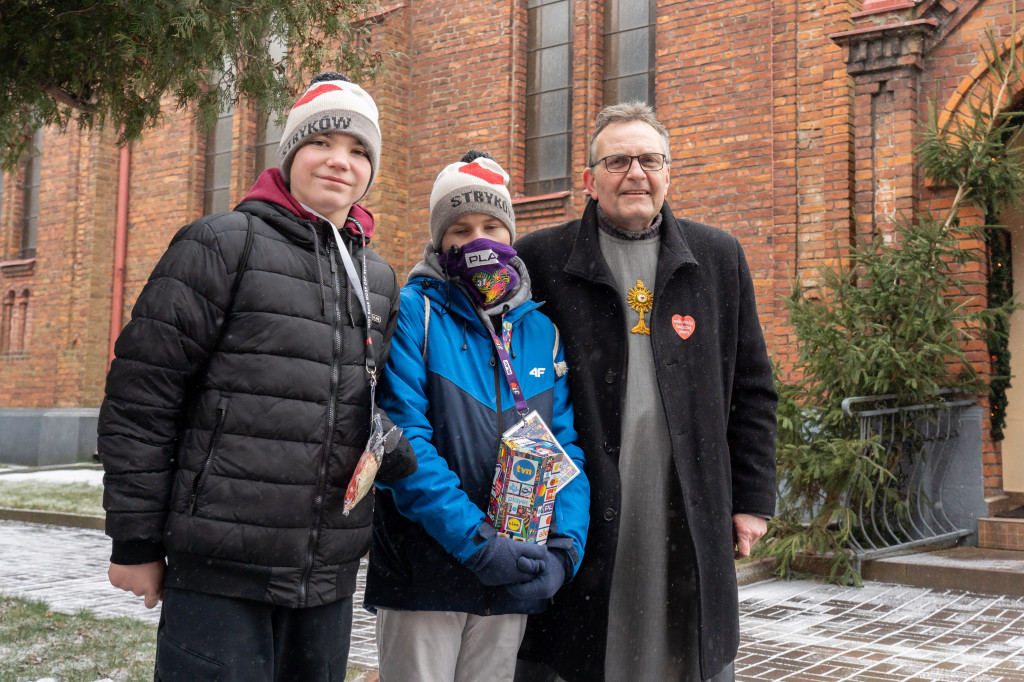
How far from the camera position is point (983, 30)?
815cm

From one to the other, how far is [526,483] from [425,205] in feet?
32.7

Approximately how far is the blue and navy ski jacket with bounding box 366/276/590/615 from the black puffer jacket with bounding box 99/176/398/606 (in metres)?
0.14

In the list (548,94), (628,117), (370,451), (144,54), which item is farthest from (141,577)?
(548,94)

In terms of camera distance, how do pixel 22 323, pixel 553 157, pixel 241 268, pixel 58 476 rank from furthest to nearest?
pixel 22 323, pixel 58 476, pixel 553 157, pixel 241 268

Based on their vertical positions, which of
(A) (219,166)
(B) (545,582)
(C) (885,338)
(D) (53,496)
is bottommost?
(D) (53,496)

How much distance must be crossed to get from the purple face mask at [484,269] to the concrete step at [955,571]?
5.62 meters

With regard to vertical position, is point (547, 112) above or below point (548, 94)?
below

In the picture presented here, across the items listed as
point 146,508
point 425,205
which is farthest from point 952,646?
point 425,205

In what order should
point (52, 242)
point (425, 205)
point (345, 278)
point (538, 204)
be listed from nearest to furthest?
point (345, 278), point (538, 204), point (425, 205), point (52, 242)

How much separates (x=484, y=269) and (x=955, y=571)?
18.7 ft

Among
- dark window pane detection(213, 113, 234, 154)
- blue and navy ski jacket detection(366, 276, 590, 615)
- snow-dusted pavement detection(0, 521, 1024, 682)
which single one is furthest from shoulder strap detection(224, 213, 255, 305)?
dark window pane detection(213, 113, 234, 154)

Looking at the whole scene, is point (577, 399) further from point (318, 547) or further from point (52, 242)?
point (52, 242)

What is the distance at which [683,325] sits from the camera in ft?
9.98

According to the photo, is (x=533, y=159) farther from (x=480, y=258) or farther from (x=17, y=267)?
(x=17, y=267)
